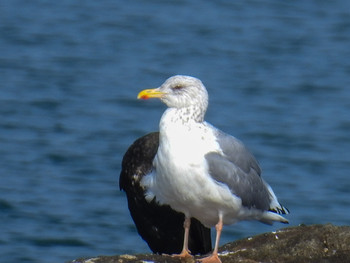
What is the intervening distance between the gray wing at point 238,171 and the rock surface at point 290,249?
398 millimetres

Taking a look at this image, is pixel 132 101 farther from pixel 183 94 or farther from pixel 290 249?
pixel 290 249

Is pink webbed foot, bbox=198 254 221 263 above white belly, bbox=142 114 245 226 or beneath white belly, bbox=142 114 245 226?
beneath

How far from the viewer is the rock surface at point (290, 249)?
7.54 meters

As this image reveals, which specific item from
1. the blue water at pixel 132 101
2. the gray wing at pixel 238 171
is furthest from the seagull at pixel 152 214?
the blue water at pixel 132 101

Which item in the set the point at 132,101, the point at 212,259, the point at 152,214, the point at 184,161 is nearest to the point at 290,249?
the point at 212,259

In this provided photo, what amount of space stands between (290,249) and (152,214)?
1.85 m

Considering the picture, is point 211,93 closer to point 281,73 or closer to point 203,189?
point 281,73

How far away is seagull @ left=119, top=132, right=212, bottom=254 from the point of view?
9.07m

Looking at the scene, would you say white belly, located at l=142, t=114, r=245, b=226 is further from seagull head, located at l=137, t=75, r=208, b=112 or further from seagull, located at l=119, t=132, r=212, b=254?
seagull, located at l=119, t=132, r=212, b=254

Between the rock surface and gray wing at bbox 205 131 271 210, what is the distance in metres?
0.40

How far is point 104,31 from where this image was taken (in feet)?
67.1

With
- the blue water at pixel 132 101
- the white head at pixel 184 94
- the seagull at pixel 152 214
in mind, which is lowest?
the blue water at pixel 132 101

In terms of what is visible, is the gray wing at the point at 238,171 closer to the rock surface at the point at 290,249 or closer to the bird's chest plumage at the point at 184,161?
the bird's chest plumage at the point at 184,161

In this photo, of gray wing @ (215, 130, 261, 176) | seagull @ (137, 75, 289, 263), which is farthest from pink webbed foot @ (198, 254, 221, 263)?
gray wing @ (215, 130, 261, 176)
